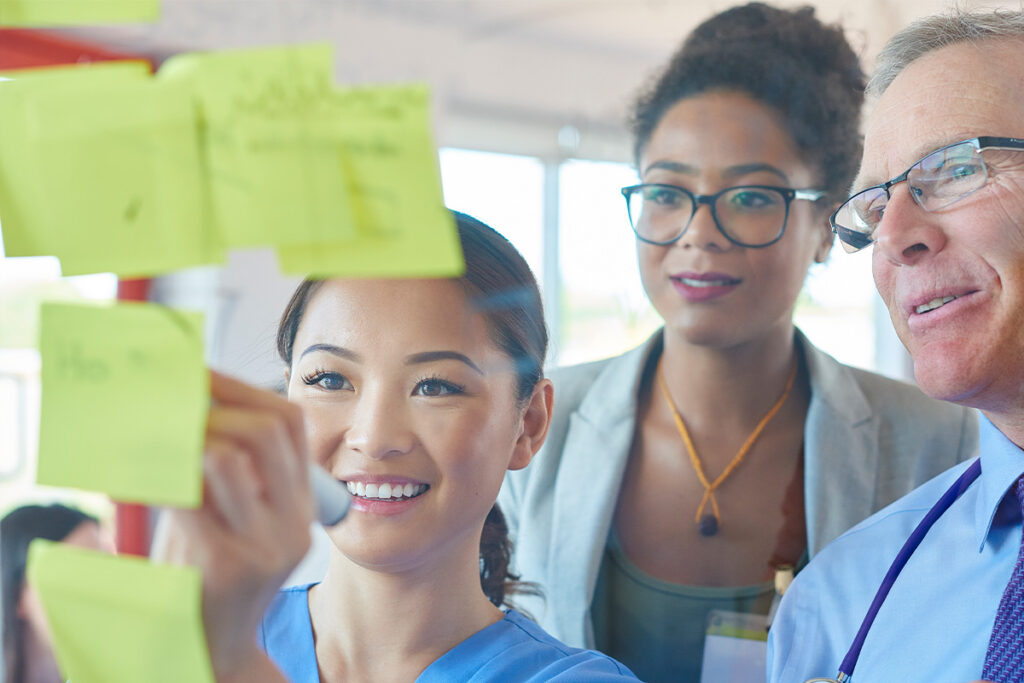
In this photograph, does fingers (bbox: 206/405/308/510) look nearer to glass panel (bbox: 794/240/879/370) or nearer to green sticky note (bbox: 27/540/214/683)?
green sticky note (bbox: 27/540/214/683)

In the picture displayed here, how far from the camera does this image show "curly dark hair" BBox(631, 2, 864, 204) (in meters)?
1.01

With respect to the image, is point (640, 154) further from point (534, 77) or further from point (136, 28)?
point (136, 28)

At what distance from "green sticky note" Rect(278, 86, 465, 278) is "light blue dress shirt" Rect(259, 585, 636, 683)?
347 mm

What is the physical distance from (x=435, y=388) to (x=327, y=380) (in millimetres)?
76

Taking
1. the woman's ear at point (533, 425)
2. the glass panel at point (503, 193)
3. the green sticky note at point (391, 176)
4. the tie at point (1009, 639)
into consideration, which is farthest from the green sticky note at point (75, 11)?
the tie at point (1009, 639)

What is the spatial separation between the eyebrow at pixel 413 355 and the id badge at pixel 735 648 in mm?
457

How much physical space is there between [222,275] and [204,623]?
25 cm

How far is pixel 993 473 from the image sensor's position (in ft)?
2.65

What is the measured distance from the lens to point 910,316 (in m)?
0.81

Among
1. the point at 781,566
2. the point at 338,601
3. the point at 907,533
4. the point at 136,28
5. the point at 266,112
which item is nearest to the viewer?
the point at 266,112

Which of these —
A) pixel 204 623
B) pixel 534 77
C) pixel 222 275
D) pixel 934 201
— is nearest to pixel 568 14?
pixel 534 77

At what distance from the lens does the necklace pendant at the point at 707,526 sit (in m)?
1.03

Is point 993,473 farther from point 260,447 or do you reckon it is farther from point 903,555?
point 260,447

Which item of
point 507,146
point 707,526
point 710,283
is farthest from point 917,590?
point 507,146
